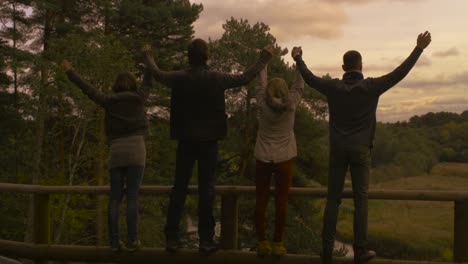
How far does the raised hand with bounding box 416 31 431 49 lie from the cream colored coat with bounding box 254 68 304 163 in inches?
42.2

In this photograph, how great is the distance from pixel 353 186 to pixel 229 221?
133 cm

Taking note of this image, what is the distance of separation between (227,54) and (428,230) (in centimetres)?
3962

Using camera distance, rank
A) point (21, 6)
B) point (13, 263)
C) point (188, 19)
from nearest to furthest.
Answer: point (13, 263) < point (21, 6) < point (188, 19)

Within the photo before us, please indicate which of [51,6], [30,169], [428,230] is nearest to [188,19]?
[51,6]

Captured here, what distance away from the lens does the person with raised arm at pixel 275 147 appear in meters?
4.80

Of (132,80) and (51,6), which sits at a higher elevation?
(51,6)

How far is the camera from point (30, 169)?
23.2m

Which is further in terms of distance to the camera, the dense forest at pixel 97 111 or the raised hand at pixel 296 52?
the dense forest at pixel 97 111

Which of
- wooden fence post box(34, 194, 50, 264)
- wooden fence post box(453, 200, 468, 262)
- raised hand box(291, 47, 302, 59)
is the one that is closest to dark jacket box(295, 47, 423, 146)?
raised hand box(291, 47, 302, 59)

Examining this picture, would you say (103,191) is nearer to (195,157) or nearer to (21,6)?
(195,157)

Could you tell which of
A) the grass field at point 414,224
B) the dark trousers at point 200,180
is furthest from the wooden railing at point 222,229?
the grass field at point 414,224

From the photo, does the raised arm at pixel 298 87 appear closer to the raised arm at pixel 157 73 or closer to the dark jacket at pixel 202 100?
the dark jacket at pixel 202 100

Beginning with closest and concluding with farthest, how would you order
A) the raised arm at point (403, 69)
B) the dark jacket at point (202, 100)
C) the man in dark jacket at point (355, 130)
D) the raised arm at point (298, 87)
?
the raised arm at point (403, 69) → the man in dark jacket at point (355, 130) → the dark jacket at point (202, 100) → the raised arm at point (298, 87)

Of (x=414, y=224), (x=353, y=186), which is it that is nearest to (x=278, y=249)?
(x=353, y=186)
